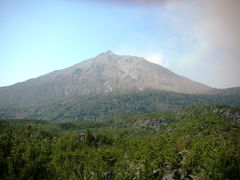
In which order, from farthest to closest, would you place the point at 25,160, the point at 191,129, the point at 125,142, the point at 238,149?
the point at 191,129, the point at 125,142, the point at 238,149, the point at 25,160

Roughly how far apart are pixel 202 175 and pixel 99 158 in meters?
51.8

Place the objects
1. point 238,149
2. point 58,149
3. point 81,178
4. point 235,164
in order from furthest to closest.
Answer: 1. point 58,149
2. point 81,178
3. point 238,149
4. point 235,164

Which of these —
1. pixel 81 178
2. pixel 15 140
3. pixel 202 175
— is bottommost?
pixel 81 178

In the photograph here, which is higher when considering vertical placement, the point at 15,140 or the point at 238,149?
the point at 15,140

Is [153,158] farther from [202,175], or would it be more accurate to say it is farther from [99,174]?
[202,175]

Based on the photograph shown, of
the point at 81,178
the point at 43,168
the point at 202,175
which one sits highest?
the point at 43,168

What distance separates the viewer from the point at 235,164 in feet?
266

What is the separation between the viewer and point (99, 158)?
12662cm

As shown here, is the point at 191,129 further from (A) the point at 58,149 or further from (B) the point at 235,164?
(B) the point at 235,164

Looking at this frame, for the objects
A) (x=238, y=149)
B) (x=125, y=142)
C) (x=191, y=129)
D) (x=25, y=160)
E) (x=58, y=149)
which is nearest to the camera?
(x=25, y=160)

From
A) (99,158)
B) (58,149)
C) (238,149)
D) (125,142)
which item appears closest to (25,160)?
(238,149)

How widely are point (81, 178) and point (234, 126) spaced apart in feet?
373

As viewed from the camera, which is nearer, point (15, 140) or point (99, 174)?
point (15, 140)

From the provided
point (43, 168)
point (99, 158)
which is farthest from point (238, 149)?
point (43, 168)
